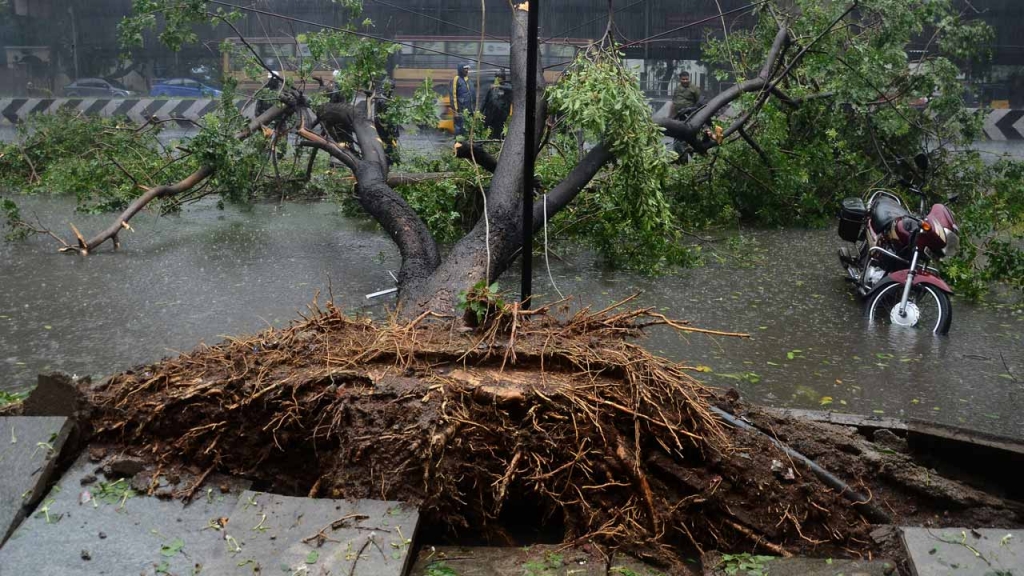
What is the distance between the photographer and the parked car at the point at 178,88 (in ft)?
60.6

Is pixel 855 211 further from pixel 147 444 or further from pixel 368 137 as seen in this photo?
pixel 147 444

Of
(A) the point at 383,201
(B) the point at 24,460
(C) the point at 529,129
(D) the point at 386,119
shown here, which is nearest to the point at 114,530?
(B) the point at 24,460

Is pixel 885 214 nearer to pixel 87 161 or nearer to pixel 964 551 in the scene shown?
pixel 964 551

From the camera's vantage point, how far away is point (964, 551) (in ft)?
10.3

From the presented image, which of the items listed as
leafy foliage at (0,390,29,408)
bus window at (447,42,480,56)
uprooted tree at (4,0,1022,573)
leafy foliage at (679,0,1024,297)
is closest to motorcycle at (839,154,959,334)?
leafy foliage at (679,0,1024,297)

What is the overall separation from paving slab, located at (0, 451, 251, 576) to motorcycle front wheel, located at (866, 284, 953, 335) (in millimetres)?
5194

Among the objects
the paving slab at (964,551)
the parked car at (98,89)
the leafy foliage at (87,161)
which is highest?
the parked car at (98,89)

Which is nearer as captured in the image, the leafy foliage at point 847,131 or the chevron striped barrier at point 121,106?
the leafy foliage at point 847,131

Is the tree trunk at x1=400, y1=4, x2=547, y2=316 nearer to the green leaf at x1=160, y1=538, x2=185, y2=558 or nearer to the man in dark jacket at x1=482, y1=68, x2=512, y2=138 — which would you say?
the green leaf at x1=160, y1=538, x2=185, y2=558

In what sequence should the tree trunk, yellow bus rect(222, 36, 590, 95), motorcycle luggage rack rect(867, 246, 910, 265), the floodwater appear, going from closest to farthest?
the floodwater < the tree trunk < motorcycle luggage rack rect(867, 246, 910, 265) < yellow bus rect(222, 36, 590, 95)

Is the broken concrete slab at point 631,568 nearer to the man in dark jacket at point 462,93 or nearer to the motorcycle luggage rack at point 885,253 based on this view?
the motorcycle luggage rack at point 885,253

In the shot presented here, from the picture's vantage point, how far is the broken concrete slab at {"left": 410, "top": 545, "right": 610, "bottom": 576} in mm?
3225

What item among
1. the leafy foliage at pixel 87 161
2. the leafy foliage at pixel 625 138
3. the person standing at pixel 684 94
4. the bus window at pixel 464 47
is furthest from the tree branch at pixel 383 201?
the person standing at pixel 684 94

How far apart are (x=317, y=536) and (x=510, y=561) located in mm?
722
